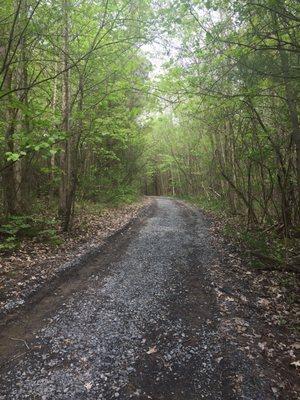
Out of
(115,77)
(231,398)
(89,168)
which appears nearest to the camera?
(231,398)

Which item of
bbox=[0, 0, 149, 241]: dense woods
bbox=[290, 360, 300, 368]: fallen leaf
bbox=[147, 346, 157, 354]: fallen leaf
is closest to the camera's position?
bbox=[290, 360, 300, 368]: fallen leaf

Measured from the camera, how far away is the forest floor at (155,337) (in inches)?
142

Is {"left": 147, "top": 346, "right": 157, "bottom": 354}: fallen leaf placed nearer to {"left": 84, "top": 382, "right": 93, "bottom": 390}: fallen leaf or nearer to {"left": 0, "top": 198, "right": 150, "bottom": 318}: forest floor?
{"left": 84, "top": 382, "right": 93, "bottom": 390}: fallen leaf

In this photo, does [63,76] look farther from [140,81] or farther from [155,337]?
[155,337]

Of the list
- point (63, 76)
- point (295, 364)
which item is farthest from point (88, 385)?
point (63, 76)

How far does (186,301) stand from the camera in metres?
5.88

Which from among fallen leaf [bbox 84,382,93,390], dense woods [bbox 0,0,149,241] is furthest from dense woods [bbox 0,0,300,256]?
fallen leaf [bbox 84,382,93,390]

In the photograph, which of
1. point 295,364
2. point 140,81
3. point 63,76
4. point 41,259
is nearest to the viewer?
point 295,364

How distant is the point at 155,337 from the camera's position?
→ 464 cm

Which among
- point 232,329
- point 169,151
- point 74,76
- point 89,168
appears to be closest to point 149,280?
point 232,329

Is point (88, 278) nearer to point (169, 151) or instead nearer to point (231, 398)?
point (231, 398)

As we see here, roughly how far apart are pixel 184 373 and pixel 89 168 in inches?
565

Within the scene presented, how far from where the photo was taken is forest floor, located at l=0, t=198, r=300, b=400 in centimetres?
361

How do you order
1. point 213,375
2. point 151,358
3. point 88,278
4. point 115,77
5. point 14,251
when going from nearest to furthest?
1. point 213,375
2. point 151,358
3. point 88,278
4. point 14,251
5. point 115,77
